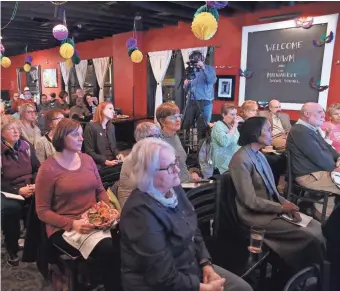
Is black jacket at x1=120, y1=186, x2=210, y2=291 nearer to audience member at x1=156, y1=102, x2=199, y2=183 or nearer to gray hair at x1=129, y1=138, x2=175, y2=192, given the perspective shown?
gray hair at x1=129, y1=138, x2=175, y2=192

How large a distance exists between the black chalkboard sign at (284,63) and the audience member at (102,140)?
3232mm

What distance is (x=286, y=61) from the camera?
5.11 meters

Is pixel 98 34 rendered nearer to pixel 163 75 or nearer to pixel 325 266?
pixel 163 75

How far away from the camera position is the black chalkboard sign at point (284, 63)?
15.9 feet

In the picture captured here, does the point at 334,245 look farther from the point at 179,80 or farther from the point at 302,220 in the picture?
the point at 179,80

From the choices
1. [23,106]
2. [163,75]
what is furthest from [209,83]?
[23,106]

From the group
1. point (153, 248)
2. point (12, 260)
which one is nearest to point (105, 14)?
point (12, 260)

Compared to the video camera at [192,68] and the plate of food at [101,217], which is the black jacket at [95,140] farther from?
the video camera at [192,68]

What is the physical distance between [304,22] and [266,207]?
4.03 meters

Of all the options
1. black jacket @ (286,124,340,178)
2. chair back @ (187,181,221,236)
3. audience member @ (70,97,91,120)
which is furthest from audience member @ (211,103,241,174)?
audience member @ (70,97,91,120)

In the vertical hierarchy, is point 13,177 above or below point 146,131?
below

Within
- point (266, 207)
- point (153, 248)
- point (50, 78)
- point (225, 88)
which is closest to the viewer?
point (153, 248)

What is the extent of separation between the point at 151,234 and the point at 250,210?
101 centimetres

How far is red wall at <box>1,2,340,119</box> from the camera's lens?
471 cm
